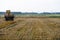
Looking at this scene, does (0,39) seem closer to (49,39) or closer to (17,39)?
(17,39)

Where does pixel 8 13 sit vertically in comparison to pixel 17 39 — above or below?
below

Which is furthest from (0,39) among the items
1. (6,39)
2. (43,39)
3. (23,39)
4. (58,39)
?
(58,39)

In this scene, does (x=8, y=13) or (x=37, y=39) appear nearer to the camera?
(x=37, y=39)

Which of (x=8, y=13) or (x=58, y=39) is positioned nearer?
(x=58, y=39)

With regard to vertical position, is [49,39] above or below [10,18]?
above

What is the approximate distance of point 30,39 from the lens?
7.45 meters

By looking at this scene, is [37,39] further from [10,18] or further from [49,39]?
[10,18]

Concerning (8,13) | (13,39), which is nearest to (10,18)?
(8,13)

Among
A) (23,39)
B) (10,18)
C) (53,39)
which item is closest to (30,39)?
(23,39)

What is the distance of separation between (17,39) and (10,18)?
690 inches

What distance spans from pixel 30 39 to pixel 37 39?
0.74 ft

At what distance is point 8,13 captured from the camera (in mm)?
25109

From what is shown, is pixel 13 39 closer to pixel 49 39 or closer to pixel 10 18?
pixel 49 39

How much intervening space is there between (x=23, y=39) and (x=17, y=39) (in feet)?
0.62
